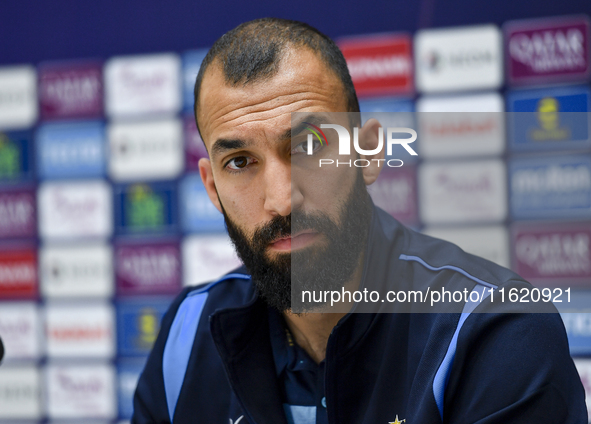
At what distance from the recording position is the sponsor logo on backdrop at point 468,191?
2.50ft

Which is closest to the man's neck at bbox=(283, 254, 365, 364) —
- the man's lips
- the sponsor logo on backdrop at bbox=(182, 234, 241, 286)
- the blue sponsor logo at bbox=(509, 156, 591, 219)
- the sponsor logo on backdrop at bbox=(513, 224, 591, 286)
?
the man's lips

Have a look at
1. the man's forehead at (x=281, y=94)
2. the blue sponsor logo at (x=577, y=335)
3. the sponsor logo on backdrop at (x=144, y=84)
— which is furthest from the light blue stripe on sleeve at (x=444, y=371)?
the sponsor logo on backdrop at (x=144, y=84)

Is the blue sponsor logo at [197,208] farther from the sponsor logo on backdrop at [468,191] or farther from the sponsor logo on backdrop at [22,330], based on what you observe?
the sponsor logo on backdrop at [468,191]

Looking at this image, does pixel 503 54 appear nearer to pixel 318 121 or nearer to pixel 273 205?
pixel 318 121

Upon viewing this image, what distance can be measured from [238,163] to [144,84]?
1.14m

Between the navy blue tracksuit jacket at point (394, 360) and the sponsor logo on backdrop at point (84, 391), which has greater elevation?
the navy blue tracksuit jacket at point (394, 360)

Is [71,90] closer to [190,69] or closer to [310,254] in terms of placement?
[190,69]

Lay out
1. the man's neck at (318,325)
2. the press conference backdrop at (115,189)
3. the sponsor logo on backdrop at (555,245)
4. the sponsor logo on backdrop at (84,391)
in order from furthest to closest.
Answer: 1. the sponsor logo on backdrop at (84,391)
2. the press conference backdrop at (115,189)
3. the sponsor logo on backdrop at (555,245)
4. the man's neck at (318,325)

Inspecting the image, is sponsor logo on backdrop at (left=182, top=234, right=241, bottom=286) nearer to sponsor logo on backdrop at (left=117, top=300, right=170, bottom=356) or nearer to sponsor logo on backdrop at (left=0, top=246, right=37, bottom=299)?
sponsor logo on backdrop at (left=117, top=300, right=170, bottom=356)

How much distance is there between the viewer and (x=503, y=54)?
1.50 meters

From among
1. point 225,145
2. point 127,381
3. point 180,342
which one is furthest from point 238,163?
point 127,381

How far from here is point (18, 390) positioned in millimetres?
1819

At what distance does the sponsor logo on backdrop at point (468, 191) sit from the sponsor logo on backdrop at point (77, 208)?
1257mm

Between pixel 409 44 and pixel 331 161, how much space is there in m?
1.04
